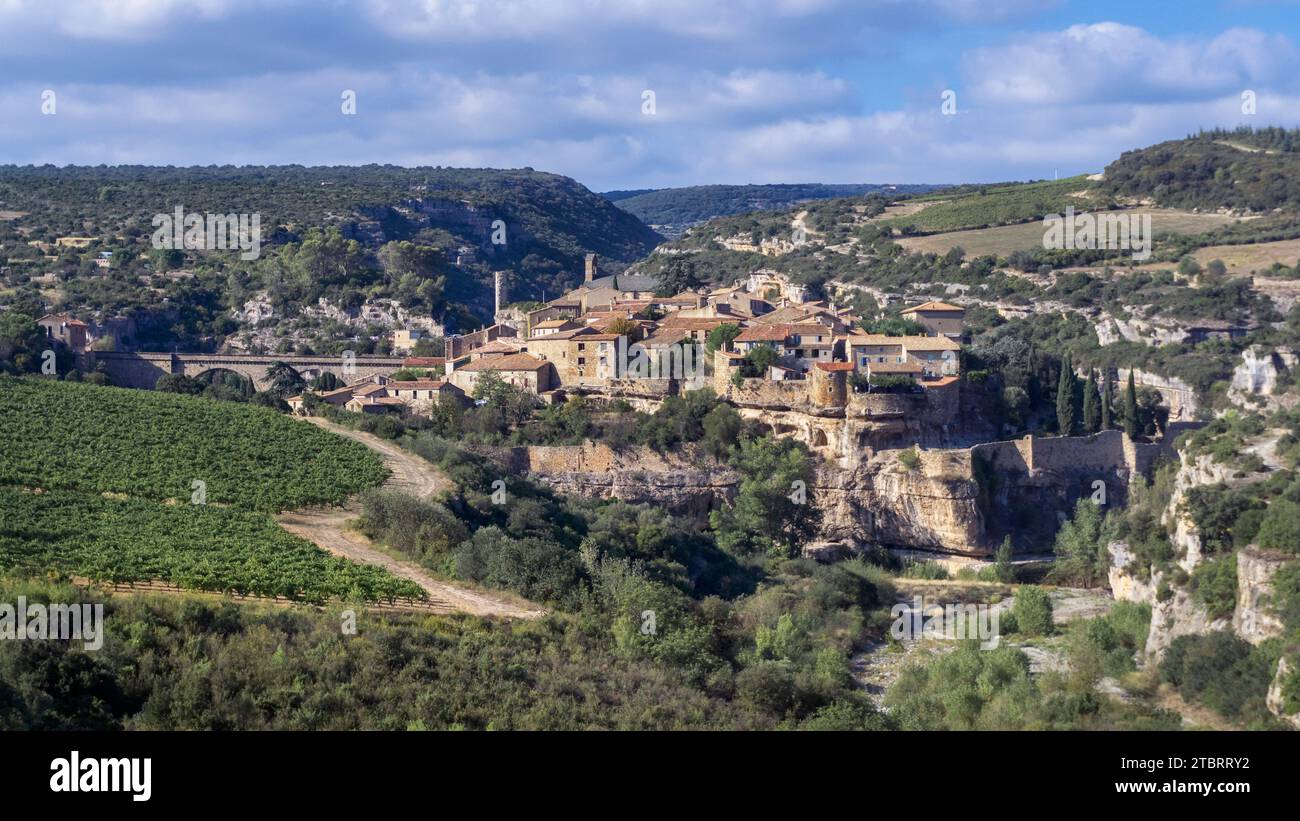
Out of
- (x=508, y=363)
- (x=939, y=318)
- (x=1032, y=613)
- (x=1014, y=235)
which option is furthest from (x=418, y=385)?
(x=1014, y=235)

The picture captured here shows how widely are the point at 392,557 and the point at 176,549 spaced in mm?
4734

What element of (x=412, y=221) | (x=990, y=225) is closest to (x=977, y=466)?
(x=990, y=225)

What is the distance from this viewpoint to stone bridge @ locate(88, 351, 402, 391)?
6016 cm

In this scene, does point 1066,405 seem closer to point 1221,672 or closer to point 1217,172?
point 1221,672

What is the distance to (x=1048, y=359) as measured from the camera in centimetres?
5212

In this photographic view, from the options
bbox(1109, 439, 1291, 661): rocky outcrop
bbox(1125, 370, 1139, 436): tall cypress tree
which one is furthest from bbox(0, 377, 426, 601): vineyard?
bbox(1125, 370, 1139, 436): tall cypress tree

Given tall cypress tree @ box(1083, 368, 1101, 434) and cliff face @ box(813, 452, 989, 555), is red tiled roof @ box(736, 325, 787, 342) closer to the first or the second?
cliff face @ box(813, 452, 989, 555)

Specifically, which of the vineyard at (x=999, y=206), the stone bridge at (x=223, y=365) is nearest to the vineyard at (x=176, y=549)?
the stone bridge at (x=223, y=365)
